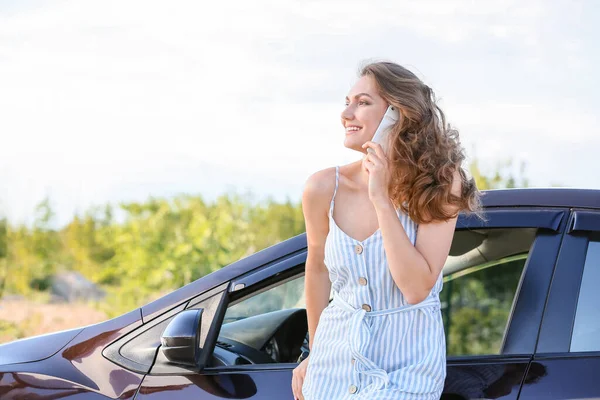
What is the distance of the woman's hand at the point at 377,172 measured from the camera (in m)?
2.09

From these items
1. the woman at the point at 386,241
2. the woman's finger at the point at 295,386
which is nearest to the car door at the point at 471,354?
the woman's finger at the point at 295,386

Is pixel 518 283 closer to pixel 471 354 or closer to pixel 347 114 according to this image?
pixel 471 354

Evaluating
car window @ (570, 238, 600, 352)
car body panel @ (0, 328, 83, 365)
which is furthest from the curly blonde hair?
car body panel @ (0, 328, 83, 365)

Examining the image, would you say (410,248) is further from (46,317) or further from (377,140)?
(46,317)

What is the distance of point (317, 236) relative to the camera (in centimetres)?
235

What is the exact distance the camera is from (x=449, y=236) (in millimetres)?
2117

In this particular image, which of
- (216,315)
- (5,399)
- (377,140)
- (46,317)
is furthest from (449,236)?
(46,317)

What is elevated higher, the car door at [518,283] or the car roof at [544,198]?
the car roof at [544,198]

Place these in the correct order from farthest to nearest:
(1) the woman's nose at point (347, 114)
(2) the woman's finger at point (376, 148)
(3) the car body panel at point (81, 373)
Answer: (3) the car body panel at point (81, 373), (1) the woman's nose at point (347, 114), (2) the woman's finger at point (376, 148)

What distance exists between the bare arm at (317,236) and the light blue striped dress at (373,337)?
5.3 inches

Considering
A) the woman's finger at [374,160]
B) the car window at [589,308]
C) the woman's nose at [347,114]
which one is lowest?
the car window at [589,308]

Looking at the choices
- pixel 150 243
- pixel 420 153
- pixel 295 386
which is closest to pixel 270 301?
pixel 295 386

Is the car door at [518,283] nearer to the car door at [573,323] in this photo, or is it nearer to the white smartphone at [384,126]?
the car door at [573,323]

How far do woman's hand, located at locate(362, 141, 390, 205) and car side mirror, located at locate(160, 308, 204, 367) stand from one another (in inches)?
31.5
